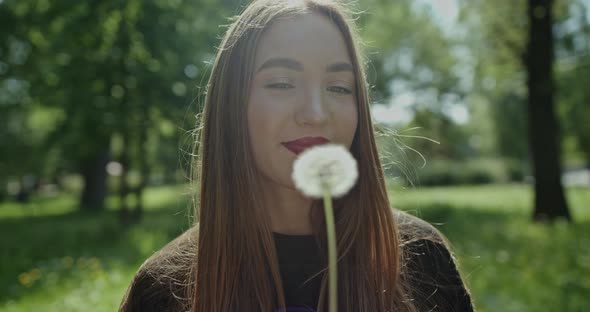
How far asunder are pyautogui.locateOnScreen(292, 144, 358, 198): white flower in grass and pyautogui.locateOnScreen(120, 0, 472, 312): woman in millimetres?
528

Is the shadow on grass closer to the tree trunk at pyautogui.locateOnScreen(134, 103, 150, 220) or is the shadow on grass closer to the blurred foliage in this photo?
the tree trunk at pyautogui.locateOnScreen(134, 103, 150, 220)

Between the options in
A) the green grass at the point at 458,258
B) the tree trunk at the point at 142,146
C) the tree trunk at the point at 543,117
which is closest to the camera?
the green grass at the point at 458,258

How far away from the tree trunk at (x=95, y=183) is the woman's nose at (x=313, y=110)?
19243 millimetres

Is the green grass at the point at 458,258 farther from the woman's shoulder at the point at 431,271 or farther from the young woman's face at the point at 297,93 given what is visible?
the young woman's face at the point at 297,93

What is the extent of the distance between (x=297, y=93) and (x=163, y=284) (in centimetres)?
82

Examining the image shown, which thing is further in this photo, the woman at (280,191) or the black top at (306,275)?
the black top at (306,275)

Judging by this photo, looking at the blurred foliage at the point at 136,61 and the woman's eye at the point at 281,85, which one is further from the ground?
the blurred foliage at the point at 136,61

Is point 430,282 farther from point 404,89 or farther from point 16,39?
point 404,89

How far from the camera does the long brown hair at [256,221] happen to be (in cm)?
148

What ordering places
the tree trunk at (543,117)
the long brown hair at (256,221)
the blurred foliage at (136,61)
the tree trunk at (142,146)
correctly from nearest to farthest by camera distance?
the long brown hair at (256,221) → the blurred foliage at (136,61) → the tree trunk at (142,146) → the tree trunk at (543,117)

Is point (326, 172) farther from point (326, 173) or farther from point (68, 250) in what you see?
point (68, 250)

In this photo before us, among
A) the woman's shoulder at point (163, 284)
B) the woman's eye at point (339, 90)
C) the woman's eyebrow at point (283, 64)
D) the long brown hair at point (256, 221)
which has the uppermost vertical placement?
the woman's eyebrow at point (283, 64)

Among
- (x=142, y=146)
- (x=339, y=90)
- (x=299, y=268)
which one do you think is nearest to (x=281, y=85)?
(x=339, y=90)

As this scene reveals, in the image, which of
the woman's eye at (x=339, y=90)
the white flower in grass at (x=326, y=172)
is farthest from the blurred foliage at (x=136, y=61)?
the white flower in grass at (x=326, y=172)
